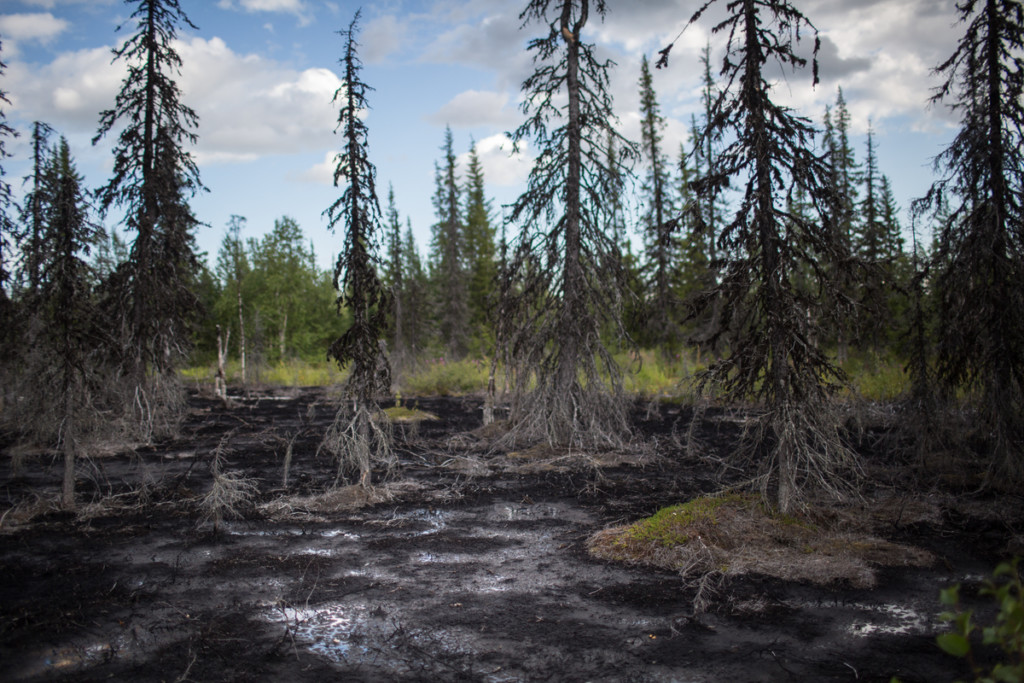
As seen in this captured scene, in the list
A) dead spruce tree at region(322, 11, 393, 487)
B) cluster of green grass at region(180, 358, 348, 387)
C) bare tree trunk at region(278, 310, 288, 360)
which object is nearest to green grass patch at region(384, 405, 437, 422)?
dead spruce tree at region(322, 11, 393, 487)

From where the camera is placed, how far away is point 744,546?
21.0ft

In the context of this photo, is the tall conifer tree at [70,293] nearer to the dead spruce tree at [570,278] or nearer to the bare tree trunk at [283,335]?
the dead spruce tree at [570,278]

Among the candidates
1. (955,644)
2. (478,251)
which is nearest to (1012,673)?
(955,644)

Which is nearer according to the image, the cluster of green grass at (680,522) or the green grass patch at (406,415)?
the cluster of green grass at (680,522)

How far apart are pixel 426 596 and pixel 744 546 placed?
3197 mm

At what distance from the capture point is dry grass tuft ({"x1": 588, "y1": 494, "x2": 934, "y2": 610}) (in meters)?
5.94

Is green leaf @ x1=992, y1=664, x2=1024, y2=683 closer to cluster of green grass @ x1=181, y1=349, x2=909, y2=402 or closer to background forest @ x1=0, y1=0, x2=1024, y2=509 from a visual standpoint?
background forest @ x1=0, y1=0, x2=1024, y2=509

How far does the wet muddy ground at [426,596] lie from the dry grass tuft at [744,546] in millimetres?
197

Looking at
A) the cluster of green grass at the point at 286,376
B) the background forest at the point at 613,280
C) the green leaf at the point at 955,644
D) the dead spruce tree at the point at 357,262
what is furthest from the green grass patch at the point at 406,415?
the green leaf at the point at 955,644

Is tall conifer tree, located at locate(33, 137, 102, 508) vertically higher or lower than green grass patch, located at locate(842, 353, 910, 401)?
higher

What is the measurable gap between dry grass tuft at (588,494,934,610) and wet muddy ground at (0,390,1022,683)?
0.20 metres

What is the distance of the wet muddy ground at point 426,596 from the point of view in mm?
4477

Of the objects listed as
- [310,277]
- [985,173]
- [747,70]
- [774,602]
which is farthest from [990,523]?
[310,277]

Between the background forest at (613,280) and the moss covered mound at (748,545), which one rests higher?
the background forest at (613,280)
